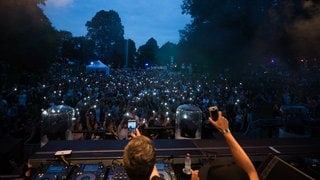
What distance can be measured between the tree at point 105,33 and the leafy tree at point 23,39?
206ft

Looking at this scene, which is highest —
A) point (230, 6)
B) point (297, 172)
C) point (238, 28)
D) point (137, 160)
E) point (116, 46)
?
point (116, 46)

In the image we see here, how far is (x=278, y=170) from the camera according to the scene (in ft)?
12.0

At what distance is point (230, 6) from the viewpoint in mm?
16734

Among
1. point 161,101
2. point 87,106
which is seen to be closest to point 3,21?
point 87,106

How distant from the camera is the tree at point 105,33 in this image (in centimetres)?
8106

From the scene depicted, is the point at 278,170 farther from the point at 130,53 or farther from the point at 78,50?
the point at 130,53

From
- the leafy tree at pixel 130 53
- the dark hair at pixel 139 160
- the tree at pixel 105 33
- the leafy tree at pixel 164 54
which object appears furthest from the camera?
the leafy tree at pixel 164 54

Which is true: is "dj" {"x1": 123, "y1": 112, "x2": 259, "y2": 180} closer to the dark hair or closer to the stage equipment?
the dark hair

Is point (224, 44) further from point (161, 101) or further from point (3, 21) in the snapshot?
point (3, 21)

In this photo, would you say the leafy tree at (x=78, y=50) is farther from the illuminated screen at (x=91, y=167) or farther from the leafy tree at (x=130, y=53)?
the illuminated screen at (x=91, y=167)

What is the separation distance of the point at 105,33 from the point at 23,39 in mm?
68400

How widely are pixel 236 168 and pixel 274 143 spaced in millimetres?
2612

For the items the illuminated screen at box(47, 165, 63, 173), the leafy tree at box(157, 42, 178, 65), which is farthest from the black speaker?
the leafy tree at box(157, 42, 178, 65)

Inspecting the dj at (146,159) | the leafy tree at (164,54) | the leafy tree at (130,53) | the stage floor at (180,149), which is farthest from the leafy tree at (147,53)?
the dj at (146,159)
